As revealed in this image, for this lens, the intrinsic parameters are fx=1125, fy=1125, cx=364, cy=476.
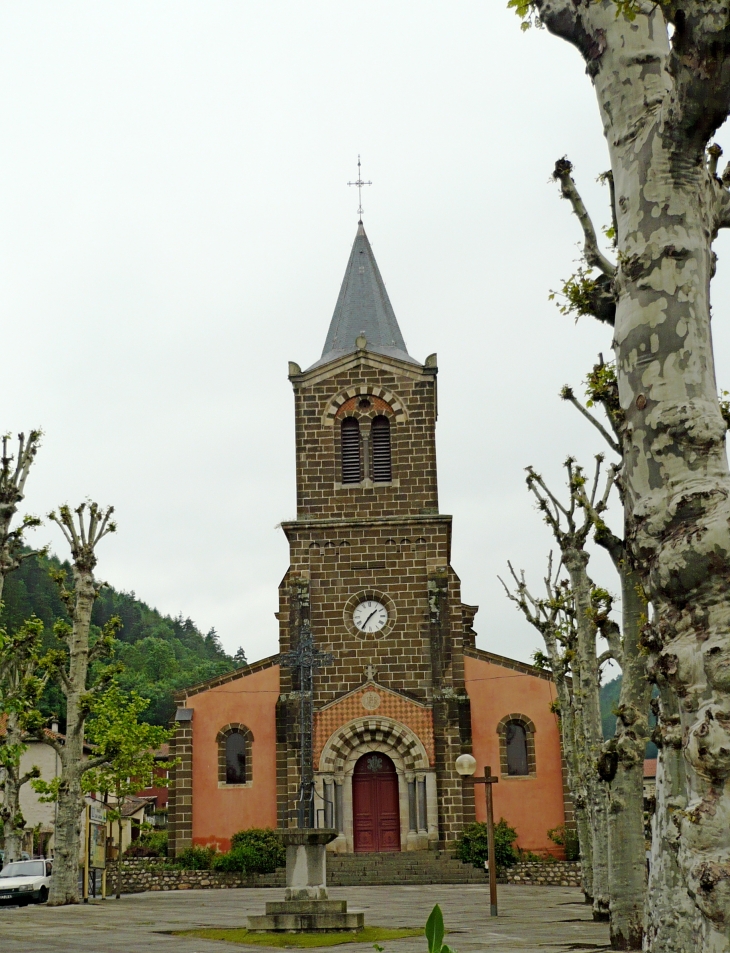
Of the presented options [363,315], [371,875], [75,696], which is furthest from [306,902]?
[363,315]

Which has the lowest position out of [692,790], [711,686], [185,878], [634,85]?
[185,878]

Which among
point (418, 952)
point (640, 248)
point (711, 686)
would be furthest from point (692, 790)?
point (418, 952)

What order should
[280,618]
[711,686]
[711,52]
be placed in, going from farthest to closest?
1. [280,618]
2. [711,52]
3. [711,686]

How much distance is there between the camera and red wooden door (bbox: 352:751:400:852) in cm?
3369

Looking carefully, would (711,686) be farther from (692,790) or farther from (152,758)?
A: (152,758)

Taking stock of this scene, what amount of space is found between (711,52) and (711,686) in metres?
3.34

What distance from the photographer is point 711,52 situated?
19.7 ft

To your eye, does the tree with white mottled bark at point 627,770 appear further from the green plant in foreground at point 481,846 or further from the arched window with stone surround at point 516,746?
the arched window with stone surround at point 516,746

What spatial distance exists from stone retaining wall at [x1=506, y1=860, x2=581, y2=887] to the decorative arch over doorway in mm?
2512

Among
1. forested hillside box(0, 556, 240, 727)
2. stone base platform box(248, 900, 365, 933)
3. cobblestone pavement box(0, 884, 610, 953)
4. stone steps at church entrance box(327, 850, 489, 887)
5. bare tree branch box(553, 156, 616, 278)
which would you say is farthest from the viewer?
forested hillside box(0, 556, 240, 727)

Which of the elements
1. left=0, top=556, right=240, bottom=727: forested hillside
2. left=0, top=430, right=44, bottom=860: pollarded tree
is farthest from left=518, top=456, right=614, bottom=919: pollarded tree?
left=0, top=556, right=240, bottom=727: forested hillside

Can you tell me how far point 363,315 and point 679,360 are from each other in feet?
113

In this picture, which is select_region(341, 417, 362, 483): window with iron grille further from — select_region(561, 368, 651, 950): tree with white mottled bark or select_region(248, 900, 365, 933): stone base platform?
select_region(561, 368, 651, 950): tree with white mottled bark

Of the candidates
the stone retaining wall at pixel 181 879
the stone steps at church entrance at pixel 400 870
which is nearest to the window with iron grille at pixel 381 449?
the stone steps at church entrance at pixel 400 870
